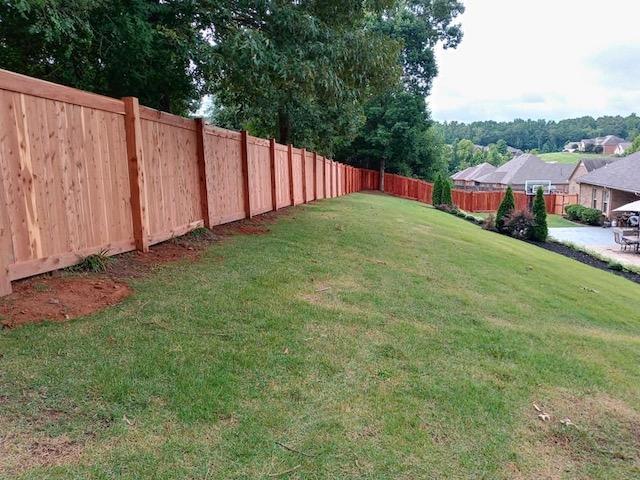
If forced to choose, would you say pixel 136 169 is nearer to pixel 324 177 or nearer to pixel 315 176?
pixel 315 176

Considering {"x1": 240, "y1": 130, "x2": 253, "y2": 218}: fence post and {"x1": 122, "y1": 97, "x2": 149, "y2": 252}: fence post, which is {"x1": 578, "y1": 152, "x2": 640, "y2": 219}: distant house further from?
{"x1": 122, "y1": 97, "x2": 149, "y2": 252}: fence post

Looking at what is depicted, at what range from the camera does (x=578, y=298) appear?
7500mm

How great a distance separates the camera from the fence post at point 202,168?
7086 mm

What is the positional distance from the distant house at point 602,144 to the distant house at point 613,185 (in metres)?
89.2

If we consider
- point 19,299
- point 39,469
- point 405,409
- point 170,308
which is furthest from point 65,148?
point 405,409

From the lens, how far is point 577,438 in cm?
303

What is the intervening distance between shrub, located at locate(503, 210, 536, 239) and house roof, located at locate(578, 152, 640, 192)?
11.5 meters

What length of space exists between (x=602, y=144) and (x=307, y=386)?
130 meters

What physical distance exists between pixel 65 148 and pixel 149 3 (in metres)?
3.51

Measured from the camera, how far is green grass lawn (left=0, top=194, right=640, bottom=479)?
244 centimetres

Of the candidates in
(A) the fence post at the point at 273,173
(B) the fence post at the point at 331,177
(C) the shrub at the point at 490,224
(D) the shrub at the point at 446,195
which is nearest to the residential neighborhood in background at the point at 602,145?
(D) the shrub at the point at 446,195

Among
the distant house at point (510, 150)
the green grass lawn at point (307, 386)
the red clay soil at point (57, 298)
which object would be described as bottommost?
the green grass lawn at point (307, 386)

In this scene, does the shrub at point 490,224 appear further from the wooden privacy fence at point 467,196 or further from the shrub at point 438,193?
the wooden privacy fence at point 467,196

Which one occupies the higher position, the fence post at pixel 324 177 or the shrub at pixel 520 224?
the fence post at pixel 324 177
